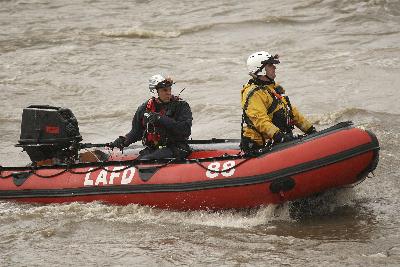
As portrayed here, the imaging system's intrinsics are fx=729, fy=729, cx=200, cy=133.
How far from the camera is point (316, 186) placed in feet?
20.7

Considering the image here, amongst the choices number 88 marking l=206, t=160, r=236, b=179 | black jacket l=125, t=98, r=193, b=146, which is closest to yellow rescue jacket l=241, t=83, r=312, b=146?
number 88 marking l=206, t=160, r=236, b=179

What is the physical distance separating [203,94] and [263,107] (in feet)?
21.5

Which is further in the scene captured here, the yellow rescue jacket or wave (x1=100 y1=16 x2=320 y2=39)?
wave (x1=100 y1=16 x2=320 y2=39)

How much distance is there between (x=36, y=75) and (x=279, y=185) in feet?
31.1

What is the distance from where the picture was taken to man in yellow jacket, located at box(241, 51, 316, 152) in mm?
6484

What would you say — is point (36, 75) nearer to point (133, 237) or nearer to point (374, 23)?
point (374, 23)

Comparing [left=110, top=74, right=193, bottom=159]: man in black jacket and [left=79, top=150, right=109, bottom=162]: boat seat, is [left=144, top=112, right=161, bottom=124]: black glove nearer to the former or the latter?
[left=110, top=74, right=193, bottom=159]: man in black jacket

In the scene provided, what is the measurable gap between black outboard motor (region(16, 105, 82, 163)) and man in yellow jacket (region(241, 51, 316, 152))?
1.97 m

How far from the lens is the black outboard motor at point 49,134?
7.58 m

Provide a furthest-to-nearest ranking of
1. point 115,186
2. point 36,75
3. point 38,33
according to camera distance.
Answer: point 38,33 < point 36,75 < point 115,186

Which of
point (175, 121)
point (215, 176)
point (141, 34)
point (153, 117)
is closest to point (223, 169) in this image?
point (215, 176)

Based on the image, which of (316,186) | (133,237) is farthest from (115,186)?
(316,186)

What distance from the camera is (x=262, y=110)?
652 cm

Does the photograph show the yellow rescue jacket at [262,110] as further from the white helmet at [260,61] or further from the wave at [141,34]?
the wave at [141,34]
